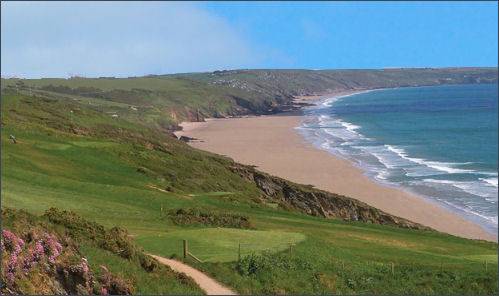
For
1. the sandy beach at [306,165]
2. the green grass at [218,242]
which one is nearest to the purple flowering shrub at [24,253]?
the green grass at [218,242]

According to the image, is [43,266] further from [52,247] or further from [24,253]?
[52,247]

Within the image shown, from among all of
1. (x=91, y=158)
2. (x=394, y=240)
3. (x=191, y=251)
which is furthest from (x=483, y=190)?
(x=191, y=251)

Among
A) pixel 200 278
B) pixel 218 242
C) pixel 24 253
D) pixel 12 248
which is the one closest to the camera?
pixel 12 248

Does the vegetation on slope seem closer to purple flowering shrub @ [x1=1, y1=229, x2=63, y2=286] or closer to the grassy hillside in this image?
→ purple flowering shrub @ [x1=1, y1=229, x2=63, y2=286]

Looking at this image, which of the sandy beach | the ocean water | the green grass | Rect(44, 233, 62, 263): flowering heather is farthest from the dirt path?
the ocean water

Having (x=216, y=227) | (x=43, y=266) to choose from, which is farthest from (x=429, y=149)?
(x=43, y=266)
